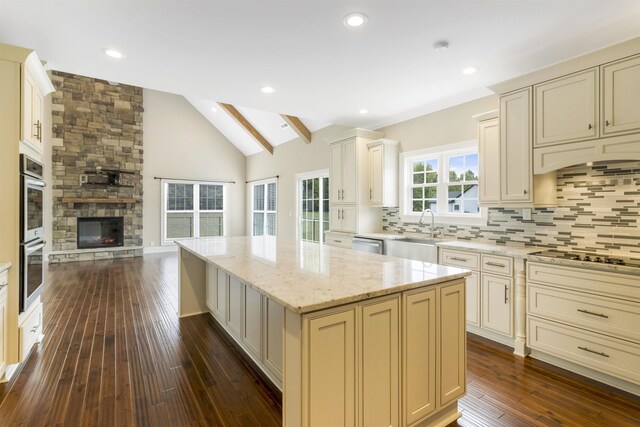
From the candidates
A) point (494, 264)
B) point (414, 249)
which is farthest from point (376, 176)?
point (494, 264)

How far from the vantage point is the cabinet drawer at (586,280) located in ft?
7.21

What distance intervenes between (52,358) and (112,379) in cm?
77

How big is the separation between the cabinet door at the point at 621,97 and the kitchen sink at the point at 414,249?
1776 mm

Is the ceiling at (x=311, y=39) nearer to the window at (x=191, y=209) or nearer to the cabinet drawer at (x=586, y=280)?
the cabinet drawer at (x=586, y=280)

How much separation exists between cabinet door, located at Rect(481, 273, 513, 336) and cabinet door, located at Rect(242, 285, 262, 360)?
2.13m

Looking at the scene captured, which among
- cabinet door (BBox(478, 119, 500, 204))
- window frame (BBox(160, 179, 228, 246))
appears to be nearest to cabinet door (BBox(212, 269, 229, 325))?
cabinet door (BBox(478, 119, 500, 204))

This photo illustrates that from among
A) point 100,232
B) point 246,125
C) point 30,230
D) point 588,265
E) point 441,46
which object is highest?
point 246,125

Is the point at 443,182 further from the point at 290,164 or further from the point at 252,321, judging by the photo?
the point at 290,164

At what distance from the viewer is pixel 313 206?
704 cm

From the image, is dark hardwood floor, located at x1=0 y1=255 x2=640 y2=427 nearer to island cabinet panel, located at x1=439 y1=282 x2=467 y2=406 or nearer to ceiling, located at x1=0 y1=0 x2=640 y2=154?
island cabinet panel, located at x1=439 y1=282 x2=467 y2=406

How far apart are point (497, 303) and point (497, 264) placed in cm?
36

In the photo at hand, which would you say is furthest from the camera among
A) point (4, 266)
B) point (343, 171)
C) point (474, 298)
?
point (343, 171)

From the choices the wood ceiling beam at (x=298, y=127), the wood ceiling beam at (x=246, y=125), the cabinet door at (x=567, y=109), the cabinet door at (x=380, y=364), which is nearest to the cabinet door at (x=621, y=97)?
the cabinet door at (x=567, y=109)

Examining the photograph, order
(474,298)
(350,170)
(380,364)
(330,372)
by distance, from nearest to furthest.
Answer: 1. (330,372)
2. (380,364)
3. (474,298)
4. (350,170)
